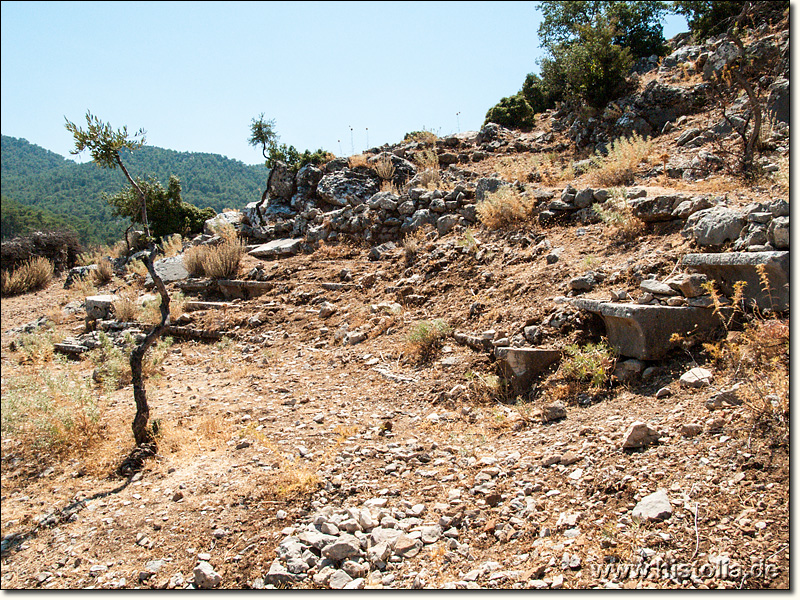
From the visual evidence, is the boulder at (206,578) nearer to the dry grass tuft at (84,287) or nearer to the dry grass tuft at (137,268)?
the dry grass tuft at (137,268)

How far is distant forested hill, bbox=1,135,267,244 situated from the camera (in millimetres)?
23047

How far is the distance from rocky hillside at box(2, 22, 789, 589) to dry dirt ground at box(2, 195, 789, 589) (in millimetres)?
18

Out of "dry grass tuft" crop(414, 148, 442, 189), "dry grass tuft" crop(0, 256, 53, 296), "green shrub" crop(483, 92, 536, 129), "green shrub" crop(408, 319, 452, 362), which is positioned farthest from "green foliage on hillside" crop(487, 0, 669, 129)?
"dry grass tuft" crop(0, 256, 53, 296)

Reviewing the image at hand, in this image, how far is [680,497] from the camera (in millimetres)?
2539

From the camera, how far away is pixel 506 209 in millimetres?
7523

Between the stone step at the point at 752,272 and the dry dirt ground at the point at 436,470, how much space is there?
1.94 feet

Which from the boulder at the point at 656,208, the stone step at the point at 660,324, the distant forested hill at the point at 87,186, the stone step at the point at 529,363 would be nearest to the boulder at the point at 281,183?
the distant forested hill at the point at 87,186

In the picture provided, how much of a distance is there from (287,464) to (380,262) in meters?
5.62

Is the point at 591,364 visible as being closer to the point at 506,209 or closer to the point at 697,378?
the point at 697,378

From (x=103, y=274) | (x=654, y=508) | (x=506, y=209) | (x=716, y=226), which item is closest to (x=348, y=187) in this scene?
(x=506, y=209)

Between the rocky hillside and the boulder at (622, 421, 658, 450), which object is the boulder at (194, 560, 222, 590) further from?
the boulder at (622, 421, 658, 450)

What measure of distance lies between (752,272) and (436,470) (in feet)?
9.33

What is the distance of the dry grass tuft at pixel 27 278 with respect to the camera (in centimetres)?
1283

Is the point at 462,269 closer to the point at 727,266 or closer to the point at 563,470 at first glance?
the point at 727,266
